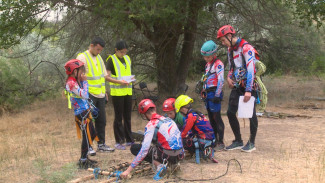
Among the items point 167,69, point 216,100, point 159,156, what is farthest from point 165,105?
point 167,69

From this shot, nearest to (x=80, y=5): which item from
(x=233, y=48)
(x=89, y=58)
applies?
(x=89, y=58)

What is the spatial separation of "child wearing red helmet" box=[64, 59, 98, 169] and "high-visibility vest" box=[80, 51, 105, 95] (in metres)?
0.73

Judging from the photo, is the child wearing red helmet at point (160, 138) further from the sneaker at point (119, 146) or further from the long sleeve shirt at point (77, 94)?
the sneaker at point (119, 146)

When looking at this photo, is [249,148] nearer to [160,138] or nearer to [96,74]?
[160,138]

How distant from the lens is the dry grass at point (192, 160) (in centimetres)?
479

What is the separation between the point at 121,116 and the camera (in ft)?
21.4

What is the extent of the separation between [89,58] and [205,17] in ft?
16.7

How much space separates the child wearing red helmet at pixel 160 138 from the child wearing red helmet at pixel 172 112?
540mm

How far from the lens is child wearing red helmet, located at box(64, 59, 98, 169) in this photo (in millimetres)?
Result: 4941

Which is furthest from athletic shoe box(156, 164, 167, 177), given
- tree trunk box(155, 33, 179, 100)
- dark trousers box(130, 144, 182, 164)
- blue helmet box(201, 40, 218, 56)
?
tree trunk box(155, 33, 179, 100)

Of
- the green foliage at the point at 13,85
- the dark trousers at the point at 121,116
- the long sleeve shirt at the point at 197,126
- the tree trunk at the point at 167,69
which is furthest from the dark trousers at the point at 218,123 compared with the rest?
the green foliage at the point at 13,85

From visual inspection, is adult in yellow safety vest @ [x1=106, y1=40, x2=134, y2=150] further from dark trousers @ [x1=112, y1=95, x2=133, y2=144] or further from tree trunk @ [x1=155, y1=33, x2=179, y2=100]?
tree trunk @ [x1=155, y1=33, x2=179, y2=100]

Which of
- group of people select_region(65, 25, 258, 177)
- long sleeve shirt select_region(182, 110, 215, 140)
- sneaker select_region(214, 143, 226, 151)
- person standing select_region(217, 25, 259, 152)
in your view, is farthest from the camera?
sneaker select_region(214, 143, 226, 151)

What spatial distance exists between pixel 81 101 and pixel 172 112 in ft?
4.20
